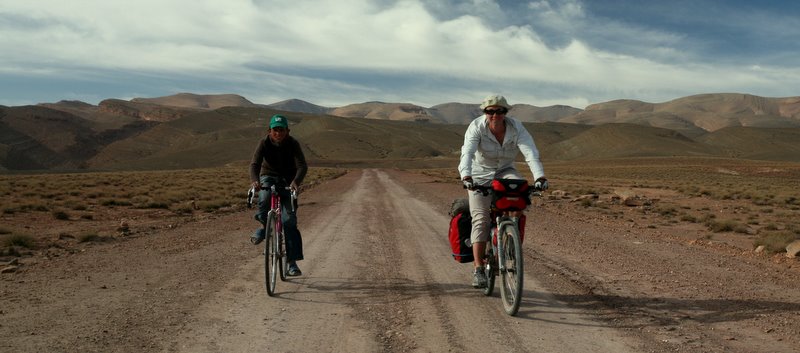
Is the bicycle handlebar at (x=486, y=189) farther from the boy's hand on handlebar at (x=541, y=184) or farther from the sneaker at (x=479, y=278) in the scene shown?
the sneaker at (x=479, y=278)

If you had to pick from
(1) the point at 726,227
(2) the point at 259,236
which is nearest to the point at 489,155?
(2) the point at 259,236

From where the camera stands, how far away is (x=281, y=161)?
732 centimetres

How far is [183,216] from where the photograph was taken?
17922mm

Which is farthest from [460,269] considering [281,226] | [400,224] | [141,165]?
[141,165]

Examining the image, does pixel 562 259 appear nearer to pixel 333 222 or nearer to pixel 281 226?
pixel 281 226

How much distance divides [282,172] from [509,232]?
10.2ft

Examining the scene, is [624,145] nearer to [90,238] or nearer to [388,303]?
[90,238]

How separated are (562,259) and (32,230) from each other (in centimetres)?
1258

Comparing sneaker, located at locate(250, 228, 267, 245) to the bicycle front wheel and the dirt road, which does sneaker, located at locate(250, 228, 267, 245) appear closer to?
the bicycle front wheel

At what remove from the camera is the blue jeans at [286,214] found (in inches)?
282

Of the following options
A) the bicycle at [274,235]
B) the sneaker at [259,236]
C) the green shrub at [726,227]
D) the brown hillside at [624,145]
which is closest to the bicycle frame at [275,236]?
the bicycle at [274,235]

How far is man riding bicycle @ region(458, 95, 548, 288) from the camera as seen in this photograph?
5801 millimetres

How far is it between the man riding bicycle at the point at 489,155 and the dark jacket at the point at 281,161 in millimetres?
2313

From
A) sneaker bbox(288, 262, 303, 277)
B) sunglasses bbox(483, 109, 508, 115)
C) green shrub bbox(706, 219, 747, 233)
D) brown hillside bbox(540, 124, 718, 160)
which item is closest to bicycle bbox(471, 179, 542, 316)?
sunglasses bbox(483, 109, 508, 115)
